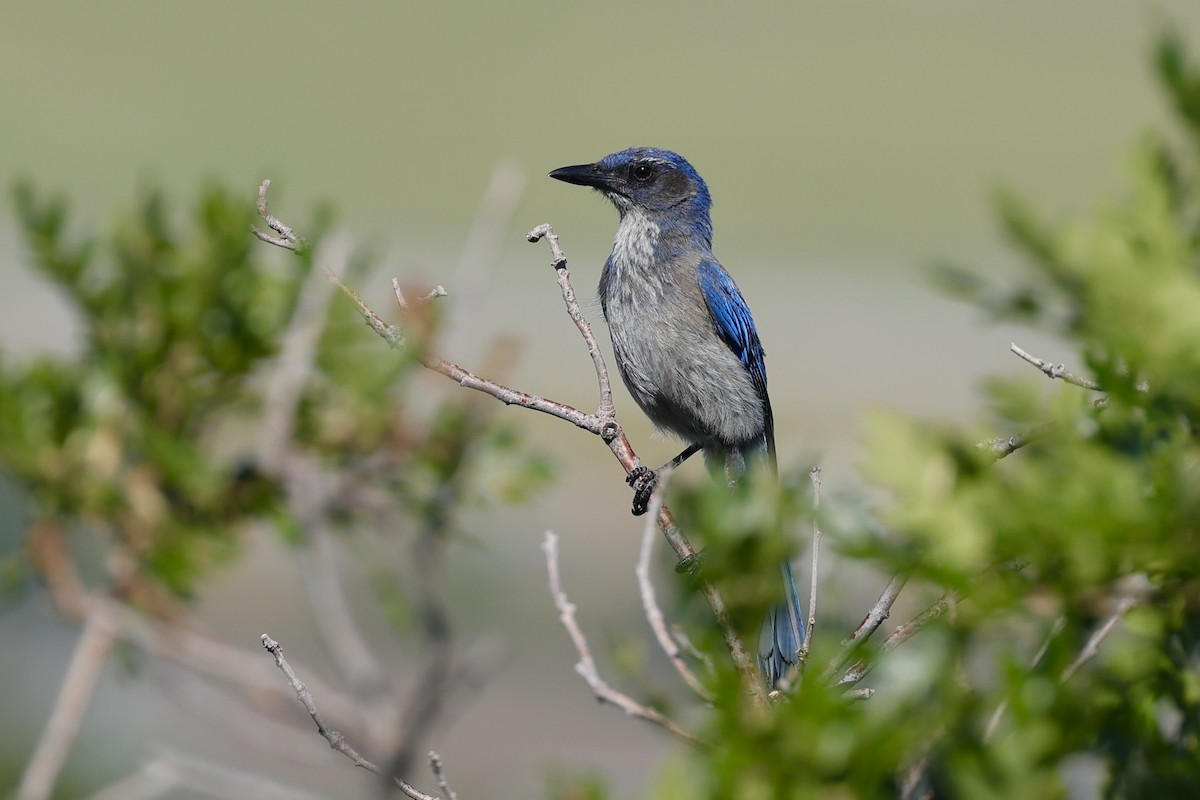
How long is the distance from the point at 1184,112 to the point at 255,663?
2.36m

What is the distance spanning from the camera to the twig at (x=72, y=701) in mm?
2617

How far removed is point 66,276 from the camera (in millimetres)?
3225

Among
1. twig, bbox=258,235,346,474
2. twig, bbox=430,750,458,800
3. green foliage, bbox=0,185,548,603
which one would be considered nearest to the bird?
green foliage, bbox=0,185,548,603

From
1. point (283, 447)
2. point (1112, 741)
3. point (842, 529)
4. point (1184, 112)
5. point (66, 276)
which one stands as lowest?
point (283, 447)

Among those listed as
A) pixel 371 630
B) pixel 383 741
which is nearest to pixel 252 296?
pixel 383 741

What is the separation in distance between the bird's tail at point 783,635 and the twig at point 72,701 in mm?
1439

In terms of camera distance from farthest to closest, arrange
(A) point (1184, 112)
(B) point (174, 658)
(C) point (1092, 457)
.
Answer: (B) point (174, 658) < (A) point (1184, 112) < (C) point (1092, 457)

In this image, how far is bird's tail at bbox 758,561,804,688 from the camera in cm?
295

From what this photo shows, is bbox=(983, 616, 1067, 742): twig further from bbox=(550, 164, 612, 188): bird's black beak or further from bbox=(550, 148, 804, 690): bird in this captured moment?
bbox=(550, 164, 612, 188): bird's black beak

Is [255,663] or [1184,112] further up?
[1184,112]

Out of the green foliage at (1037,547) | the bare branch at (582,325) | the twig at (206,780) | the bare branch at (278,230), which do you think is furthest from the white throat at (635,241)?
the green foliage at (1037,547)

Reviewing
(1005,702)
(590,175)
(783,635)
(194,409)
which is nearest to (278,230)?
(194,409)

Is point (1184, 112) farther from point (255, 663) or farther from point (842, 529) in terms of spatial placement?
point (255, 663)

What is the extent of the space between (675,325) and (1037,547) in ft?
12.4
